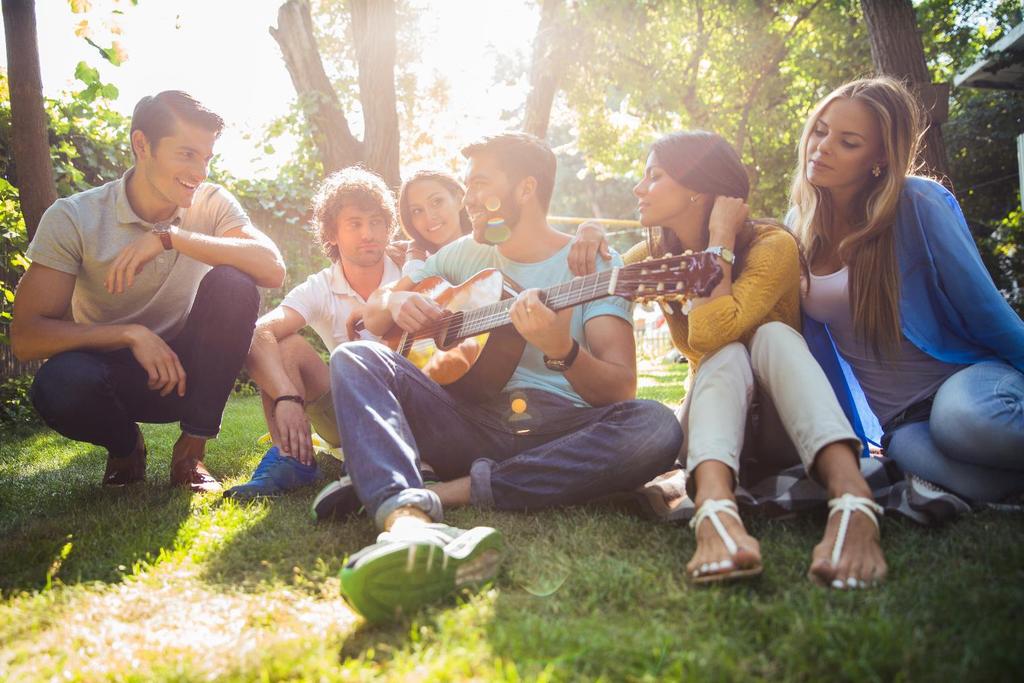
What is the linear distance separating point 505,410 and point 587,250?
2.20 ft

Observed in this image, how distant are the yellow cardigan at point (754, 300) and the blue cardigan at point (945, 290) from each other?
39 centimetres

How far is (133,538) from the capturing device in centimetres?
243

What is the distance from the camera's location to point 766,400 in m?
2.45

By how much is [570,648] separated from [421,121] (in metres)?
18.6

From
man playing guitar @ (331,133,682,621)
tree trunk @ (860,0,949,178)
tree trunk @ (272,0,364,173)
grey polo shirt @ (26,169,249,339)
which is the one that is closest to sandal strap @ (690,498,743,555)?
man playing guitar @ (331,133,682,621)

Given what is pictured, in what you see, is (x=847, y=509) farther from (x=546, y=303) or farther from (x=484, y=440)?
(x=484, y=440)

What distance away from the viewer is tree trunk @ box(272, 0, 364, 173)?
25.9 ft

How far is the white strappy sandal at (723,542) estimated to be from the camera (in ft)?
5.90

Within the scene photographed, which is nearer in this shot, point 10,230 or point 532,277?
point 532,277

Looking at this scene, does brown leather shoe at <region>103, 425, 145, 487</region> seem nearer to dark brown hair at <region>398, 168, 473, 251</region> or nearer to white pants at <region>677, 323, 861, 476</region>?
dark brown hair at <region>398, 168, 473, 251</region>

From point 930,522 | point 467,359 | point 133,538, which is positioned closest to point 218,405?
point 133,538

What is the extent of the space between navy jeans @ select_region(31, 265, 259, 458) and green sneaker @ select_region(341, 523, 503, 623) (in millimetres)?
1615

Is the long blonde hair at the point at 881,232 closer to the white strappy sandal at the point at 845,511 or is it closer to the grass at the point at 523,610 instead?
the grass at the point at 523,610

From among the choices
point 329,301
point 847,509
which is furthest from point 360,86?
point 847,509
